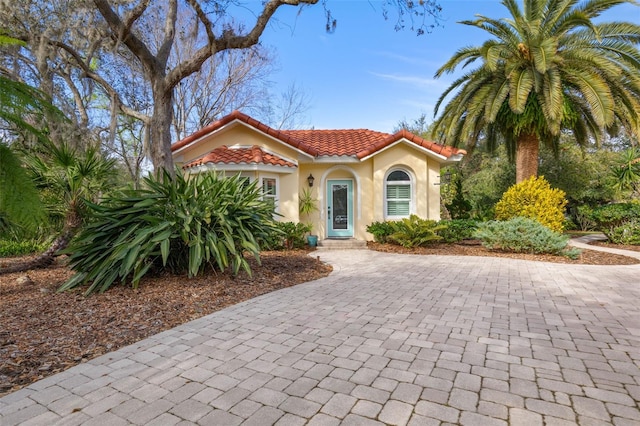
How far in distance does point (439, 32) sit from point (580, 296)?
6645 mm

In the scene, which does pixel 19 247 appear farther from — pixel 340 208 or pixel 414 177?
pixel 414 177

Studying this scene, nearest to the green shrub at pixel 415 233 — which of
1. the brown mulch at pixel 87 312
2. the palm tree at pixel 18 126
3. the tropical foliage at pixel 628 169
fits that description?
the brown mulch at pixel 87 312

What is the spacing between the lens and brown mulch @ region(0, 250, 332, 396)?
10.7 feet

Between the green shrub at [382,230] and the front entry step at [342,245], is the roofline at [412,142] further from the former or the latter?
the front entry step at [342,245]

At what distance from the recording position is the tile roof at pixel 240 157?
36.1 ft

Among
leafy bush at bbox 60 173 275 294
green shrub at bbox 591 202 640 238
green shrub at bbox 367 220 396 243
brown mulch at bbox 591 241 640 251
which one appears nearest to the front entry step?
green shrub at bbox 367 220 396 243

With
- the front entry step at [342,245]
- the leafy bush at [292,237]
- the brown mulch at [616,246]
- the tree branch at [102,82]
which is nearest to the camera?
the tree branch at [102,82]

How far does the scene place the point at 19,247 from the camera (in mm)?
10227

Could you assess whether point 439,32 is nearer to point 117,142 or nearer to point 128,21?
point 128,21

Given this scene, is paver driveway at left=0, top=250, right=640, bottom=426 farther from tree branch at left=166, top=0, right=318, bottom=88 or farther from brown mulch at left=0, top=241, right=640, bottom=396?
tree branch at left=166, top=0, right=318, bottom=88

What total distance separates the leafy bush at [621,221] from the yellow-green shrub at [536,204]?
2.28 meters

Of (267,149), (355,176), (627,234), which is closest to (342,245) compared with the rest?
(355,176)

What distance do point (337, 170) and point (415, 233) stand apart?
13.4 feet

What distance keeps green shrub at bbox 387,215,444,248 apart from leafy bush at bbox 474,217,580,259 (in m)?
1.40
